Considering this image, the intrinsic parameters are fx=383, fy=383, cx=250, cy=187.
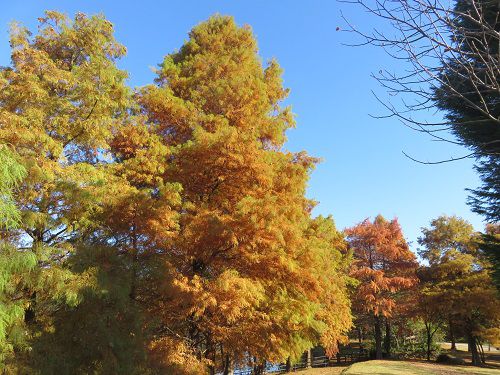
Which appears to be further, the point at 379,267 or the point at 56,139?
the point at 379,267

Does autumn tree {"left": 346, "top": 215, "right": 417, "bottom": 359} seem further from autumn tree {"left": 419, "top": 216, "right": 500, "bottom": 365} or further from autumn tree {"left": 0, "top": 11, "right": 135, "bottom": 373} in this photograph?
autumn tree {"left": 0, "top": 11, "right": 135, "bottom": 373}

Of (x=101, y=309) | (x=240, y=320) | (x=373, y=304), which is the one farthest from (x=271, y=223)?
(x=373, y=304)

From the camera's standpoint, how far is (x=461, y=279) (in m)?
26.5

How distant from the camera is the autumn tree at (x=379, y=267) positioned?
2834 centimetres

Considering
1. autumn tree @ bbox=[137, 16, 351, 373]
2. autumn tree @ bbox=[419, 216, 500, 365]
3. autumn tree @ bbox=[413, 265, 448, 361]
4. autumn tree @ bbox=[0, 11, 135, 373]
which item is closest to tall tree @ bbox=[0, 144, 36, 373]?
autumn tree @ bbox=[0, 11, 135, 373]

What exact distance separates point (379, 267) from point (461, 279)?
20.4 feet

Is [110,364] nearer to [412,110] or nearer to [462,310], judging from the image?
[412,110]

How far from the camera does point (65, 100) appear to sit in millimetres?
8289

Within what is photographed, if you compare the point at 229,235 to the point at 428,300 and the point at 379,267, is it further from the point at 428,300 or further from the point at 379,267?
the point at 379,267

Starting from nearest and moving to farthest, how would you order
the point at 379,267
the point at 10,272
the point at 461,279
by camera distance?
the point at 10,272 → the point at 461,279 → the point at 379,267

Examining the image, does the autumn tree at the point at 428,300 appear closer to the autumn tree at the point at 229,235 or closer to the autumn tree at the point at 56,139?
the autumn tree at the point at 229,235

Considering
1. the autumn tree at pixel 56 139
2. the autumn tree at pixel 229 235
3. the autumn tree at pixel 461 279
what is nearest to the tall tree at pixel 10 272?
the autumn tree at pixel 56 139

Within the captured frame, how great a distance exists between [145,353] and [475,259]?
28.3 m

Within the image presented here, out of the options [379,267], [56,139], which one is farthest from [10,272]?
[379,267]
